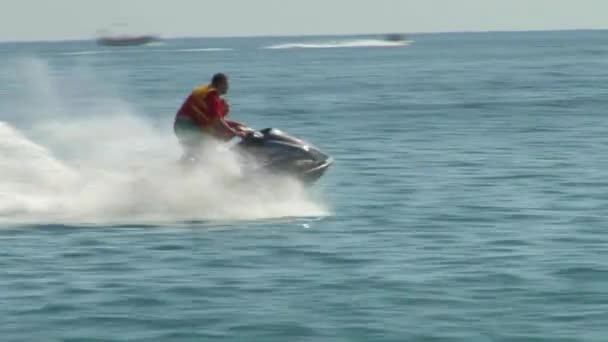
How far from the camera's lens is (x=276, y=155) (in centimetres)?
1568

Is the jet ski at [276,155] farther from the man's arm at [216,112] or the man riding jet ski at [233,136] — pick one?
the man's arm at [216,112]

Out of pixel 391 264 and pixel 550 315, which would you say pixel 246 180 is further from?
pixel 550 315

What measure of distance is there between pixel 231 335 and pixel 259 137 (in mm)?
5709

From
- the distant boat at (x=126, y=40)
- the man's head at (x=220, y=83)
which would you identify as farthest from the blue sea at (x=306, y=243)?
the distant boat at (x=126, y=40)

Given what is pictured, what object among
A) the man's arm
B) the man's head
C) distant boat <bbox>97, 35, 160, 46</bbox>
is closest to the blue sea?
the man's arm

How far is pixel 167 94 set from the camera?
54.8 meters

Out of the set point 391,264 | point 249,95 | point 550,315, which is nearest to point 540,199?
point 391,264

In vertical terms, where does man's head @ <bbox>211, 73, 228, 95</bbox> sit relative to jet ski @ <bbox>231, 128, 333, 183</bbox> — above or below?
above

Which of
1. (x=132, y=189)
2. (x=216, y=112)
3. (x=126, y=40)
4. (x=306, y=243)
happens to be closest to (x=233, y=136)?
(x=216, y=112)

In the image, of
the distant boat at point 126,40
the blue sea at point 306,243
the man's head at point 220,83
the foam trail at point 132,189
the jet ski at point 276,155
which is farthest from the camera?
the distant boat at point 126,40

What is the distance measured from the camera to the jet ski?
15680 millimetres

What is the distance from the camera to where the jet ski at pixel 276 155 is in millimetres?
15680

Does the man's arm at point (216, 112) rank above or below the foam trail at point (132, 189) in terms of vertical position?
above

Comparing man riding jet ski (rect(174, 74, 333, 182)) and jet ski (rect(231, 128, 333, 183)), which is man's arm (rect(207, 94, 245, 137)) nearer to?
man riding jet ski (rect(174, 74, 333, 182))
